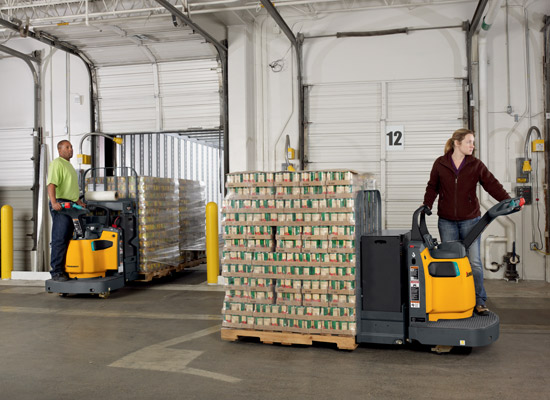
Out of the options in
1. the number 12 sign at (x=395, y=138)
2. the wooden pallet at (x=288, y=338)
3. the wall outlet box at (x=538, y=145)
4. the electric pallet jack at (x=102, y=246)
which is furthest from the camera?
the number 12 sign at (x=395, y=138)

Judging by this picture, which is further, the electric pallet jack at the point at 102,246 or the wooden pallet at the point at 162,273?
the wooden pallet at the point at 162,273

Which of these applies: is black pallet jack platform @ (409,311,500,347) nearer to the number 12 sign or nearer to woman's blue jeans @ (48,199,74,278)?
the number 12 sign

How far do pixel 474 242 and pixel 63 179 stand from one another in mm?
6338

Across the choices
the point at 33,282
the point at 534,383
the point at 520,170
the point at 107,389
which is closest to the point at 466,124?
the point at 520,170

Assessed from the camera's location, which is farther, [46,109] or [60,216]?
[46,109]

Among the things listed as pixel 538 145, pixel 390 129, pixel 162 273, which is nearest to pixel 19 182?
pixel 162 273

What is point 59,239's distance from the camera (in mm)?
8352

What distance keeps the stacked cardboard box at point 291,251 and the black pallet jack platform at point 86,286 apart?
341 cm

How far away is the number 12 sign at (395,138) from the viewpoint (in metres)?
10.3

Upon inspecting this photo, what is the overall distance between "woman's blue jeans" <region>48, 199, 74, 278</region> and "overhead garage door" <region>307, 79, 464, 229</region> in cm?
499

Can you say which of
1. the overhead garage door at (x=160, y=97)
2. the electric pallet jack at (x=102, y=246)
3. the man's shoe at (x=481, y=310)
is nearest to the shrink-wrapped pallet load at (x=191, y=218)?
the overhead garage door at (x=160, y=97)

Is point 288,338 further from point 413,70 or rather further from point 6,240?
point 6,240

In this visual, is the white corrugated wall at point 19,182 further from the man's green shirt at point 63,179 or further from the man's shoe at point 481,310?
the man's shoe at point 481,310

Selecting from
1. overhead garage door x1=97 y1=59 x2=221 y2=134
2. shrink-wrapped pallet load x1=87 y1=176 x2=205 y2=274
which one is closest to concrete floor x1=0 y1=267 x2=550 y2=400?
shrink-wrapped pallet load x1=87 y1=176 x2=205 y2=274
